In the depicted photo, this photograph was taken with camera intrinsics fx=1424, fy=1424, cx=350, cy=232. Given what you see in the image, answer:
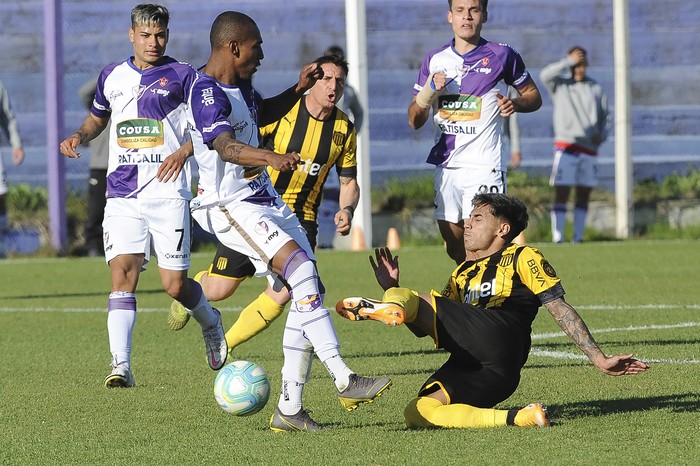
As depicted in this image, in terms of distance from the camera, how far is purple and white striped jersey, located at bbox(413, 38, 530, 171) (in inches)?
363

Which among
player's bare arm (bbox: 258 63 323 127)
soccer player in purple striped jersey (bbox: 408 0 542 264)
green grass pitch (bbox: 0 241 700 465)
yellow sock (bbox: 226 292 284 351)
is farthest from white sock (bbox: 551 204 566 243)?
player's bare arm (bbox: 258 63 323 127)

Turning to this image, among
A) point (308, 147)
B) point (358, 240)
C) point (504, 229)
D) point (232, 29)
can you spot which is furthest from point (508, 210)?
point (358, 240)

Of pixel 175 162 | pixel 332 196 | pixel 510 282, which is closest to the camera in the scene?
pixel 510 282

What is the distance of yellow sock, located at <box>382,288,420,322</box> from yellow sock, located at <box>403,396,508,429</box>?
1.31 feet

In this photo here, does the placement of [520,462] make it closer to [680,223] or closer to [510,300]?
[510,300]

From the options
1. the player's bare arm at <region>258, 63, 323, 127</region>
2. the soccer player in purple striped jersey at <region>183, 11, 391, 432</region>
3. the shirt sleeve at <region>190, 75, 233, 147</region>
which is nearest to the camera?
the soccer player in purple striped jersey at <region>183, 11, 391, 432</region>

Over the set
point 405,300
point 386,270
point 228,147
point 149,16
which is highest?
point 149,16

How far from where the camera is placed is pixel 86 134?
A: 812 centimetres

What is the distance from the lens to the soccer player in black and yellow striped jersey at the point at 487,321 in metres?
5.94

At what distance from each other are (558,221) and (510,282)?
41.0ft

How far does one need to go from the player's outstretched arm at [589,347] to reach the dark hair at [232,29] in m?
1.89

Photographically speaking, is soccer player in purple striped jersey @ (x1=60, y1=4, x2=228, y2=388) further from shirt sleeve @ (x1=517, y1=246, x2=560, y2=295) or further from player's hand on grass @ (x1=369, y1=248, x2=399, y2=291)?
shirt sleeve @ (x1=517, y1=246, x2=560, y2=295)

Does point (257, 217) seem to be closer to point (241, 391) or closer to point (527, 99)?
point (241, 391)

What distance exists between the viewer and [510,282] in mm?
6227
